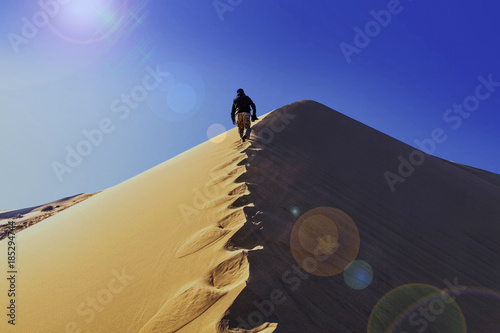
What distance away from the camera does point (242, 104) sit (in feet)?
18.7

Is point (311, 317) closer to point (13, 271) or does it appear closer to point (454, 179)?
point (13, 271)

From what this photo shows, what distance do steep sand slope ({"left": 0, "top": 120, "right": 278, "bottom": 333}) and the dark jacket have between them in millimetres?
2658

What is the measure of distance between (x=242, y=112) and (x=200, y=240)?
13.2 ft

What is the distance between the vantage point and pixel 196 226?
90.6 inches

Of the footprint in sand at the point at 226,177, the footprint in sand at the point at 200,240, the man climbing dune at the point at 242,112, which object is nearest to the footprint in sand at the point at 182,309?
the footprint in sand at the point at 200,240

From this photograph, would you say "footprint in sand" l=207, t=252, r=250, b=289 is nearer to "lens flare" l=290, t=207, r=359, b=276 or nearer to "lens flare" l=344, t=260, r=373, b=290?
"lens flare" l=290, t=207, r=359, b=276

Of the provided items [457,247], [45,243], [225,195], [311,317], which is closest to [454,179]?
[457,247]

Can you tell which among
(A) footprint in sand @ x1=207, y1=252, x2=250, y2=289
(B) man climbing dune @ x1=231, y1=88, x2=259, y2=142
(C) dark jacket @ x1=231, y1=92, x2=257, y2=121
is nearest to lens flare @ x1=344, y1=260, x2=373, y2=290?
(A) footprint in sand @ x1=207, y1=252, x2=250, y2=289

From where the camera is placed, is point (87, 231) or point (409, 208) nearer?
point (87, 231)

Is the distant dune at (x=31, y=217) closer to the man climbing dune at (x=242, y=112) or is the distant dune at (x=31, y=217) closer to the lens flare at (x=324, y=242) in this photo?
the man climbing dune at (x=242, y=112)

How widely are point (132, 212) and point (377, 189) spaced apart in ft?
12.8

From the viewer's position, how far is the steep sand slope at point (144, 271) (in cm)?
145

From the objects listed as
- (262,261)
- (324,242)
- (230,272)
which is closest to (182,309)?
(230,272)

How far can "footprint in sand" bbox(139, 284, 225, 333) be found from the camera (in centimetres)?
134
